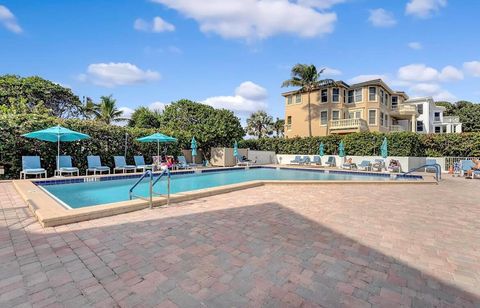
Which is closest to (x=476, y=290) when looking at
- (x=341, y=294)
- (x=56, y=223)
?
(x=341, y=294)

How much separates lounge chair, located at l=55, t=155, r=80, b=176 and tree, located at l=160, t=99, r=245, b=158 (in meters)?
10.3

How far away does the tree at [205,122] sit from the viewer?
21797mm

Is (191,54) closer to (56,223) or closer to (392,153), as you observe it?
(56,223)

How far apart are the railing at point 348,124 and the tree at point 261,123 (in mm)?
18419

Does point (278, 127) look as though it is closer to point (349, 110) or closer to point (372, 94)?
point (349, 110)

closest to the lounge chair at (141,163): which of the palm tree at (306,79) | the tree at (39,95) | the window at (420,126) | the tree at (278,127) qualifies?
the tree at (39,95)

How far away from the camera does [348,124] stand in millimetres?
26672

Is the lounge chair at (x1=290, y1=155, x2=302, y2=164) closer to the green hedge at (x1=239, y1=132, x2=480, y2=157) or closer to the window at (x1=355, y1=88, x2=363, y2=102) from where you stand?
the green hedge at (x1=239, y1=132, x2=480, y2=157)

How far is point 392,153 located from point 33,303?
827 inches

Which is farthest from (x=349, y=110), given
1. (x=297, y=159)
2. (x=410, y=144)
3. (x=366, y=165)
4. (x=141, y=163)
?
(x=141, y=163)

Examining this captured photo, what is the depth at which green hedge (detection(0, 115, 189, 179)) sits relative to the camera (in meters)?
10.4

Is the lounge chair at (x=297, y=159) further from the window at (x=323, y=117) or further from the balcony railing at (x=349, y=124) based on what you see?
the window at (x=323, y=117)

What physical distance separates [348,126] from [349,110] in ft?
9.00

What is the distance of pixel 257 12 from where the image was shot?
407 inches
